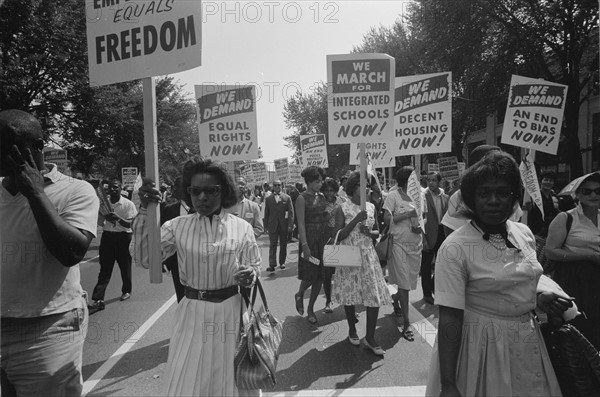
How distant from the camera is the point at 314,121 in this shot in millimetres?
44312

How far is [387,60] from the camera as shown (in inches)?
213

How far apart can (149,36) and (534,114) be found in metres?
6.08

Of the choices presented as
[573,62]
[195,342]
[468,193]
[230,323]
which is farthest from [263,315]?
[573,62]

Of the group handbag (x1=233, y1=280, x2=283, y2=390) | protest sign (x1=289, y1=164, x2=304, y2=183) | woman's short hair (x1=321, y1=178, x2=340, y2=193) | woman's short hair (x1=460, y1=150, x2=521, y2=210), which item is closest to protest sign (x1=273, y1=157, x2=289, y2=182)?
protest sign (x1=289, y1=164, x2=304, y2=183)

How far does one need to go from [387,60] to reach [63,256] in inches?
168

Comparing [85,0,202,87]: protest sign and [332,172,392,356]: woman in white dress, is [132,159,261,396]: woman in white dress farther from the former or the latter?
[332,172,392,356]: woman in white dress

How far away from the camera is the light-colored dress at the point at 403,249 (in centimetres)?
566

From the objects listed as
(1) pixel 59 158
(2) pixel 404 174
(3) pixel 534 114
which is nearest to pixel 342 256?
(2) pixel 404 174

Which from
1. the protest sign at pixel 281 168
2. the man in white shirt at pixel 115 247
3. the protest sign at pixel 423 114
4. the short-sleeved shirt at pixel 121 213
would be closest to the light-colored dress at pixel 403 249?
the protest sign at pixel 423 114

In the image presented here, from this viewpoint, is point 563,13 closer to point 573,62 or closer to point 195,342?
point 573,62

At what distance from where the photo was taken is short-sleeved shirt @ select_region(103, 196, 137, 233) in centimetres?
736

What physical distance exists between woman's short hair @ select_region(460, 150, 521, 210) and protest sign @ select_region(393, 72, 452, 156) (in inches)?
191

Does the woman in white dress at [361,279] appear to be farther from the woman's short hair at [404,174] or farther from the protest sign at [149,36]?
the protest sign at [149,36]

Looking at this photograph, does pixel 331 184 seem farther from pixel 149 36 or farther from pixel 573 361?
pixel 573 361
